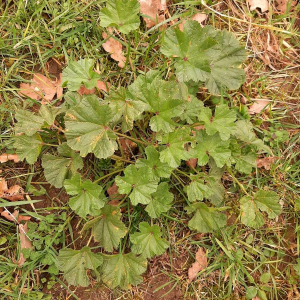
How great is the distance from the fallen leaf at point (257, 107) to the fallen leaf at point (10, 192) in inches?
81.5

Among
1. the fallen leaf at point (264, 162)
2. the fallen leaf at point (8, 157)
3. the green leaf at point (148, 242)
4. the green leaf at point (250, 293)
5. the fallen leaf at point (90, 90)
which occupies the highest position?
the fallen leaf at point (90, 90)

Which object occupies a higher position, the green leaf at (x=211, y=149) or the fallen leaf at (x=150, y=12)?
the fallen leaf at (x=150, y=12)

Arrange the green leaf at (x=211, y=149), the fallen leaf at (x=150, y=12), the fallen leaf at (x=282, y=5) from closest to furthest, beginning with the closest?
the green leaf at (x=211, y=149)
the fallen leaf at (x=150, y=12)
the fallen leaf at (x=282, y=5)

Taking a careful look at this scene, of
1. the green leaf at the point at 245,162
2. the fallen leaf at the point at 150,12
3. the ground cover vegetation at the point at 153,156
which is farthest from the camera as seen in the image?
the fallen leaf at the point at 150,12

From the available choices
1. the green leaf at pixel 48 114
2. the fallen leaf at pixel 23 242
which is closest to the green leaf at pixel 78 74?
the green leaf at pixel 48 114

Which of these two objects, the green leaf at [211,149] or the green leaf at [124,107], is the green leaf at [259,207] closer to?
the green leaf at [211,149]

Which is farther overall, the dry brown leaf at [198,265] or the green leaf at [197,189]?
the dry brown leaf at [198,265]

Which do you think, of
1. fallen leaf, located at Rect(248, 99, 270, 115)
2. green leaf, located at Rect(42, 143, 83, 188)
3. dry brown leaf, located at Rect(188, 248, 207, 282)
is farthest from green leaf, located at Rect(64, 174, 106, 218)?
fallen leaf, located at Rect(248, 99, 270, 115)

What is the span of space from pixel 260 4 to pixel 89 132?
6.87ft

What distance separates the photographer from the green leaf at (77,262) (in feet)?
8.20

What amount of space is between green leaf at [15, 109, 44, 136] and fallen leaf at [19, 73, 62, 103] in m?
0.36

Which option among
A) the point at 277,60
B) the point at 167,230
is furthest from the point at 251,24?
the point at 167,230

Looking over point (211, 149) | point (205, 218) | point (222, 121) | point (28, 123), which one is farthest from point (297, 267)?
point (28, 123)

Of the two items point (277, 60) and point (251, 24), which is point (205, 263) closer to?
point (277, 60)
